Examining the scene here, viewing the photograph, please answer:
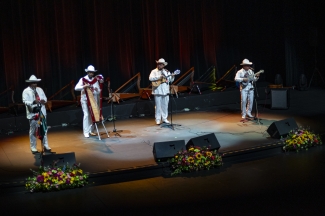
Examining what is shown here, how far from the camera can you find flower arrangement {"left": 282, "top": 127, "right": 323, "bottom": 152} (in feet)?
38.0

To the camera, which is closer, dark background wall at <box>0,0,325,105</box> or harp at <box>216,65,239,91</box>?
dark background wall at <box>0,0,325,105</box>

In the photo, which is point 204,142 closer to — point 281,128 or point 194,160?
point 194,160

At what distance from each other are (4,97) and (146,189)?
676 cm

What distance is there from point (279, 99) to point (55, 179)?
325 inches

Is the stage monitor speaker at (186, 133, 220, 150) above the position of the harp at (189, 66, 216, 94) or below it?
below

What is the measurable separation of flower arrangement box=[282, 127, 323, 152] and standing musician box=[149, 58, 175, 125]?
335 centimetres

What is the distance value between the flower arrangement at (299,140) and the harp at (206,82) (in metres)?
5.62

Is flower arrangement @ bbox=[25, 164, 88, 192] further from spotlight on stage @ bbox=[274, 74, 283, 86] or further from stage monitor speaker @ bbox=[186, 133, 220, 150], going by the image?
spotlight on stage @ bbox=[274, 74, 283, 86]

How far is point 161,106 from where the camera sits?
14.1 meters

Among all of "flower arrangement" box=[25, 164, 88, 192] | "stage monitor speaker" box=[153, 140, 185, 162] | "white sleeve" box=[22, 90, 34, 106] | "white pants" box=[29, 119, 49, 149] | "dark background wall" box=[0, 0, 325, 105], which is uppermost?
"dark background wall" box=[0, 0, 325, 105]

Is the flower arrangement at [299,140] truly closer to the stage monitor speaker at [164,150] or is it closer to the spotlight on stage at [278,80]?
the stage monitor speaker at [164,150]

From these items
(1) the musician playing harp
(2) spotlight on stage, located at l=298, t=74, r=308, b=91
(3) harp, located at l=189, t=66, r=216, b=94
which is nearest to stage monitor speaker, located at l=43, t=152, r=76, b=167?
(1) the musician playing harp

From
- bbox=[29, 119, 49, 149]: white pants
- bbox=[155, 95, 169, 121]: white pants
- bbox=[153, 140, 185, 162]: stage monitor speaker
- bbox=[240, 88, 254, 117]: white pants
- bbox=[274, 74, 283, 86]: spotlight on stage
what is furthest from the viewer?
bbox=[274, 74, 283, 86]: spotlight on stage

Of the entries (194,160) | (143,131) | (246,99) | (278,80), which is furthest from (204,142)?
(278,80)
